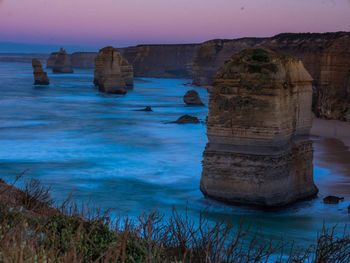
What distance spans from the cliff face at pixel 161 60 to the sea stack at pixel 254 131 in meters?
106

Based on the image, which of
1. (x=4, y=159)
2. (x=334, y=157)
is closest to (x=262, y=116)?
(x=334, y=157)

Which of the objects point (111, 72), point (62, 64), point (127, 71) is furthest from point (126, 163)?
point (62, 64)

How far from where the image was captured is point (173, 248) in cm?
557

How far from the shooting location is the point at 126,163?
2047 centimetres

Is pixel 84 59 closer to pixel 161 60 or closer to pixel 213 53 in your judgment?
pixel 161 60

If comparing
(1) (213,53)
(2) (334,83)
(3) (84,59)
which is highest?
(3) (84,59)

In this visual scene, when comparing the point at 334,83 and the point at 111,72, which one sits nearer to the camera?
the point at 334,83

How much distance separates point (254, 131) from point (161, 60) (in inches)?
4397

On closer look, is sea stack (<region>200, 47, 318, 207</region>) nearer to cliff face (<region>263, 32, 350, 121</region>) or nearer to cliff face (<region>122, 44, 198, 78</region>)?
cliff face (<region>263, 32, 350, 121</region>)

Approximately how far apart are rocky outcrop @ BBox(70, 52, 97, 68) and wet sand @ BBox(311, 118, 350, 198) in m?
152

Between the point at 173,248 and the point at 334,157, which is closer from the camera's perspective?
the point at 173,248

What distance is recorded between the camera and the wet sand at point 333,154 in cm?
1464

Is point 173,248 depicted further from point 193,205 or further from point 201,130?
point 201,130

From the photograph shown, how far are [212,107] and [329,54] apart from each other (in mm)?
23316
